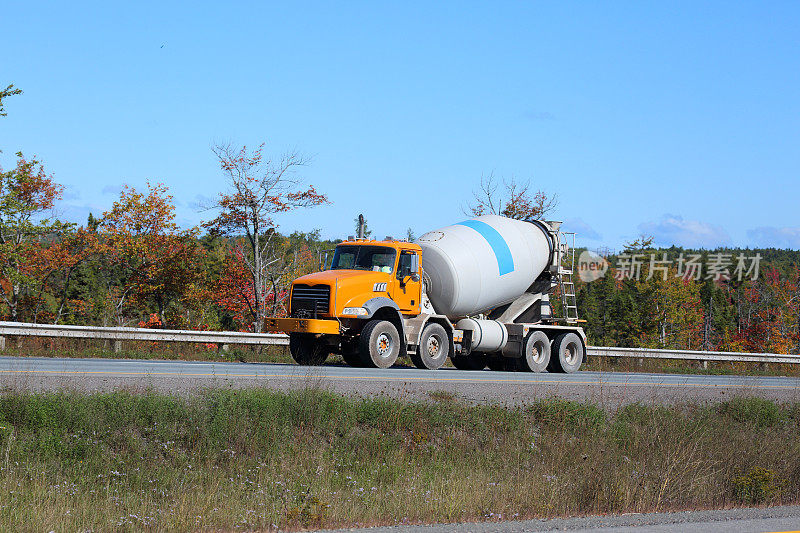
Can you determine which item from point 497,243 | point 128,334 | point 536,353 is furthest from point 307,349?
point 536,353

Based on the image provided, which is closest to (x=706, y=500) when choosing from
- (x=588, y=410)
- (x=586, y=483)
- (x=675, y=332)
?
(x=586, y=483)

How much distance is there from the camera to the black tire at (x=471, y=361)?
77.1 feet

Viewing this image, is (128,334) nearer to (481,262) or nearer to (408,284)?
(408,284)

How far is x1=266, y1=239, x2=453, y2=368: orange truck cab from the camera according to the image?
1883 cm

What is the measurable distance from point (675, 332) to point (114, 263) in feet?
160

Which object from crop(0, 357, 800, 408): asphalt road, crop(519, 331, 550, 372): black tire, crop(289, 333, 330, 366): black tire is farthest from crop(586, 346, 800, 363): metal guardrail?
crop(289, 333, 330, 366): black tire

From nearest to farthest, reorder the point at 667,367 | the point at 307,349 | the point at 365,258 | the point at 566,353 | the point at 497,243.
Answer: the point at 307,349, the point at 365,258, the point at 497,243, the point at 566,353, the point at 667,367

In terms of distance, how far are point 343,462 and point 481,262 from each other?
1192cm

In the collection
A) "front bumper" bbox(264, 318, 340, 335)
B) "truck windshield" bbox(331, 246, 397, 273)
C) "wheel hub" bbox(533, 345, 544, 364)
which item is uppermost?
"truck windshield" bbox(331, 246, 397, 273)

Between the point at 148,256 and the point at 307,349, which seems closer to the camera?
the point at 307,349

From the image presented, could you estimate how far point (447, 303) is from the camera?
21.0 metres

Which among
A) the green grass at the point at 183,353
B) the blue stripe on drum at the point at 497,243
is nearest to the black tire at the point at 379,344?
the green grass at the point at 183,353

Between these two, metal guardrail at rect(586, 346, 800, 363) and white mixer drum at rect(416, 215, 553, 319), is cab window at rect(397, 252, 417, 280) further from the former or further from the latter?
metal guardrail at rect(586, 346, 800, 363)

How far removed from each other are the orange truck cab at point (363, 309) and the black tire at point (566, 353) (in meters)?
3.99
